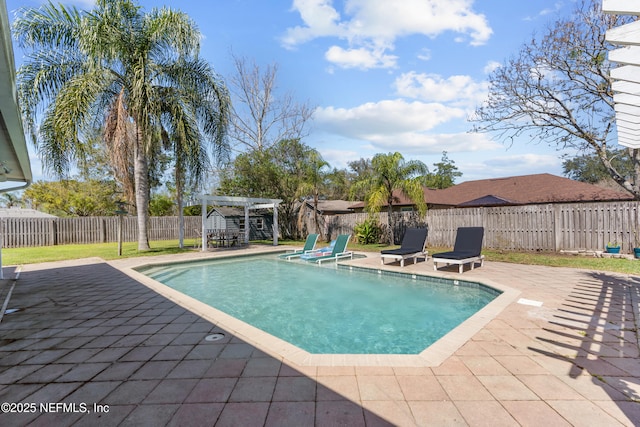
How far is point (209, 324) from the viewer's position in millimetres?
4156

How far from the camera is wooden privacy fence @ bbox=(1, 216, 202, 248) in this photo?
17.1 m

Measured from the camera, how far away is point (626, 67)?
327 cm

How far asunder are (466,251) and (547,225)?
4.98 meters

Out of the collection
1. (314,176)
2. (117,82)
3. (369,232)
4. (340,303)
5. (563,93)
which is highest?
(117,82)

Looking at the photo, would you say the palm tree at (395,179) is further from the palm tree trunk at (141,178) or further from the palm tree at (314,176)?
the palm tree trunk at (141,178)

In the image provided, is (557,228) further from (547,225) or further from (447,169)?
(447,169)

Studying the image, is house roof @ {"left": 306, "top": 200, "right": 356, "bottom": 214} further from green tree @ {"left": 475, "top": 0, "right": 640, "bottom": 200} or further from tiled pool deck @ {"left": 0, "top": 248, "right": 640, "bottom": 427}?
tiled pool deck @ {"left": 0, "top": 248, "right": 640, "bottom": 427}

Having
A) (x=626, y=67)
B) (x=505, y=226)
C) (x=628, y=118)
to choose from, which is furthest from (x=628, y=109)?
(x=505, y=226)

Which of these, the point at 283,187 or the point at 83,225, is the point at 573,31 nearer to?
the point at 283,187

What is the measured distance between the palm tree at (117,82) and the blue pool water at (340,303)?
18.6ft

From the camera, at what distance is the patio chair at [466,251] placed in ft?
26.4

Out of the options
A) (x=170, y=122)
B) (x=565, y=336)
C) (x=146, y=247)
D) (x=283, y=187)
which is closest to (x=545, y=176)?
(x=283, y=187)

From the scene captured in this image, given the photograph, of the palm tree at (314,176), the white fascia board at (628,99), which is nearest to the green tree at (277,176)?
the palm tree at (314,176)

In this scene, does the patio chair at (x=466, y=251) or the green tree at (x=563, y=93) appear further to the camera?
the green tree at (x=563, y=93)
